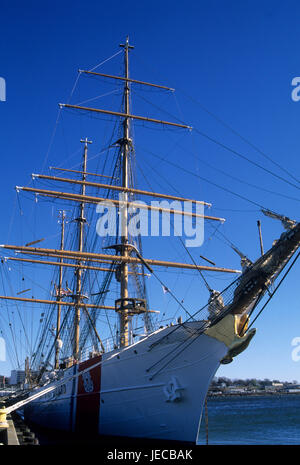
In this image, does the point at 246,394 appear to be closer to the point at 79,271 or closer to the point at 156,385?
the point at 79,271

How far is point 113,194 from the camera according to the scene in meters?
30.5

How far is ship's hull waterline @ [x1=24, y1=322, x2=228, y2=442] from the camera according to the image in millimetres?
16859

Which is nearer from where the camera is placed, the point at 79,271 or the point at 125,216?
the point at 125,216

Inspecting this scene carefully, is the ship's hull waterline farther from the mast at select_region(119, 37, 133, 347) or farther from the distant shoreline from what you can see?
the distant shoreline

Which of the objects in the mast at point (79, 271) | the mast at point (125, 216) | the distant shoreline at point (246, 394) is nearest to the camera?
the mast at point (125, 216)

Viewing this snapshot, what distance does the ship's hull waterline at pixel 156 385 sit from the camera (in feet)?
55.3

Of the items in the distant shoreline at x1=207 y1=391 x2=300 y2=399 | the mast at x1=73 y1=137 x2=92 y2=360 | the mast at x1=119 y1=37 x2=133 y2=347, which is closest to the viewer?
the mast at x1=119 y1=37 x2=133 y2=347

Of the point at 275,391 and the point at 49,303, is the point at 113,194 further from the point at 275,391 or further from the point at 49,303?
the point at 275,391

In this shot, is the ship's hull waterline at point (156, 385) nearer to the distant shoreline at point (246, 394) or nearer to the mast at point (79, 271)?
the mast at point (79, 271)

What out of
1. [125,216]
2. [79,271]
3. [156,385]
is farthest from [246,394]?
[156,385]

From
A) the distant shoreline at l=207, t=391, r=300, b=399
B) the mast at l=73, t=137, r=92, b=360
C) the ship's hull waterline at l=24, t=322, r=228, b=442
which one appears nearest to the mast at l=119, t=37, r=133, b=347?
the ship's hull waterline at l=24, t=322, r=228, b=442

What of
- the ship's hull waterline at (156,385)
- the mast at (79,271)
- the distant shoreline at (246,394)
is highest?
the mast at (79,271)

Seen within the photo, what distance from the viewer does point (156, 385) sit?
17.6m

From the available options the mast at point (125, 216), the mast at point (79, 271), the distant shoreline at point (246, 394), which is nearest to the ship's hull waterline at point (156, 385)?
the mast at point (125, 216)
